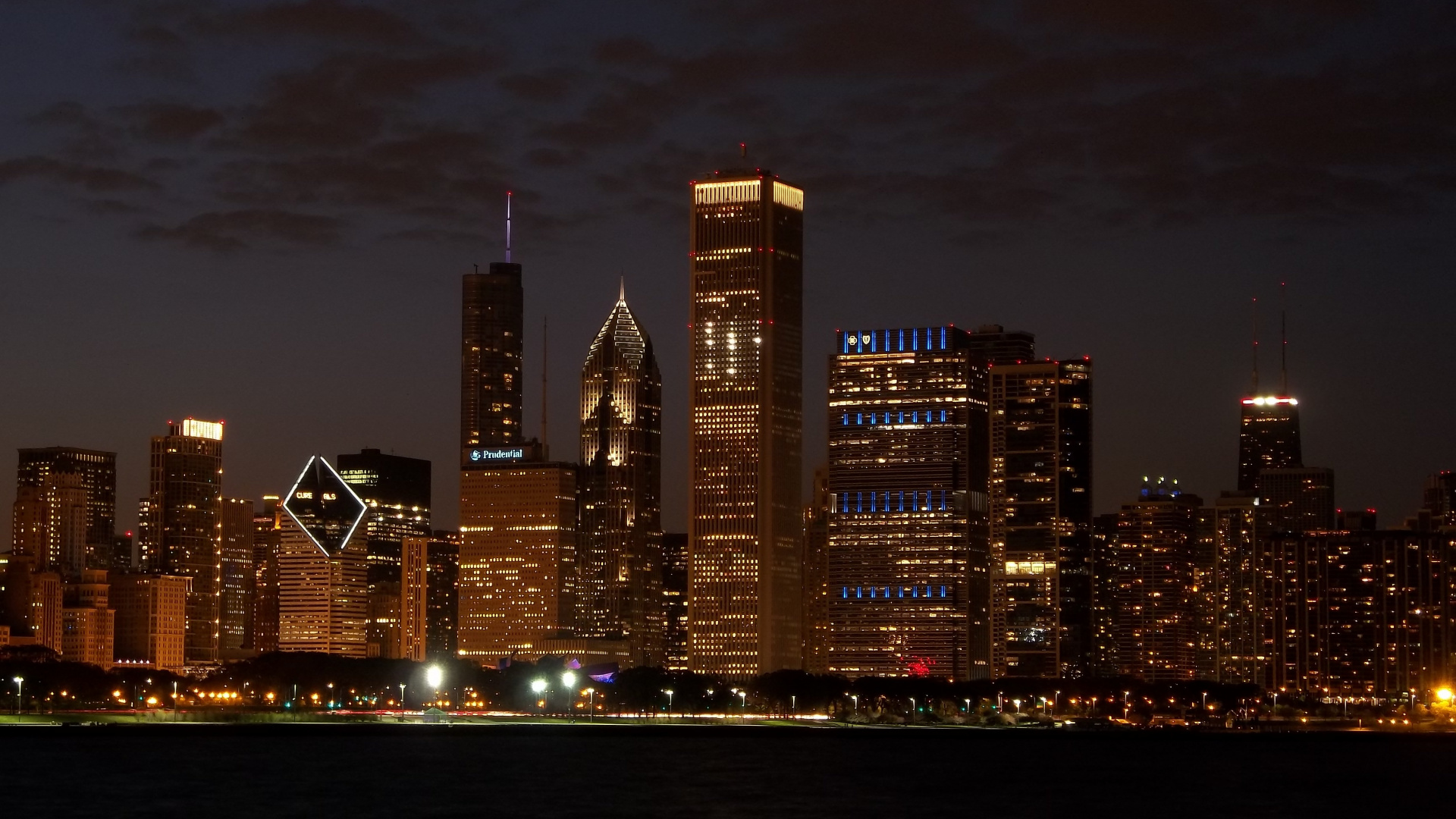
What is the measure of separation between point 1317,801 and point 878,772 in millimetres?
31402

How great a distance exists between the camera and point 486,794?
13312 cm

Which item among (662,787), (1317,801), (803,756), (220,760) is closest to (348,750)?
(220,760)

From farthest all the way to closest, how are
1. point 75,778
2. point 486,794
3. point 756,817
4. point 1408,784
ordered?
point 1408,784 < point 75,778 < point 486,794 < point 756,817

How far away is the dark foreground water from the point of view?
12675 centimetres

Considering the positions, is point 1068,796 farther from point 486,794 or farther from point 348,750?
point 348,750

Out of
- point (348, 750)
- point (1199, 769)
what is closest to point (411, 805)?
point (348, 750)

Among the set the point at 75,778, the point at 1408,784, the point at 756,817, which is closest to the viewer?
the point at 756,817

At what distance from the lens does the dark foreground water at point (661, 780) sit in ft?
416

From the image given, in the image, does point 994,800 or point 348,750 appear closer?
point 994,800

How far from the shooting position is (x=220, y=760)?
162125 mm

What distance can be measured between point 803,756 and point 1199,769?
29637 mm

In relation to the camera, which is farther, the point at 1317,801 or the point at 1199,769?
the point at 1199,769

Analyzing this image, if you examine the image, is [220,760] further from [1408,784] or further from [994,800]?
[1408,784]

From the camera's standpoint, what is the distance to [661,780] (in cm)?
14625
